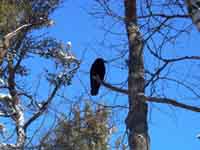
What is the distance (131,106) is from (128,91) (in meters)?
0.14

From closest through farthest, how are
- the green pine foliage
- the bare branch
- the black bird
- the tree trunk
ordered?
the bare branch → the tree trunk → the black bird → the green pine foliage

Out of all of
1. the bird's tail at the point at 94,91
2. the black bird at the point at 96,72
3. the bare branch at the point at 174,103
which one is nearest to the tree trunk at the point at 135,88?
the bare branch at the point at 174,103

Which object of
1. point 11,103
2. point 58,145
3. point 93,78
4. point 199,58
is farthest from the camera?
point 11,103

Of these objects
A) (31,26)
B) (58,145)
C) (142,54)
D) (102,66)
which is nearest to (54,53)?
(31,26)

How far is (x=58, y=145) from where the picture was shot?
23.4ft

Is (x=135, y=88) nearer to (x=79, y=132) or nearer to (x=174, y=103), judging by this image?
(x=174, y=103)

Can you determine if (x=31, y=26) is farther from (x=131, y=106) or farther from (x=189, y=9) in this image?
(x=189, y=9)

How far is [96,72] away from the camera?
5625 millimetres

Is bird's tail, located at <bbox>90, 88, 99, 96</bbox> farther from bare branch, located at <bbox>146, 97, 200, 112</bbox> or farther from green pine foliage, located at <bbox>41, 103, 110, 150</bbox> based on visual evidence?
bare branch, located at <bbox>146, 97, 200, 112</bbox>

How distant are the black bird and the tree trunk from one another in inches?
18.6

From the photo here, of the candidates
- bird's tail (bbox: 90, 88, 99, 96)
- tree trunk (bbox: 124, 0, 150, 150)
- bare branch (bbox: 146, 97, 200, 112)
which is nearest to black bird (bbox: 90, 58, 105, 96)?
bird's tail (bbox: 90, 88, 99, 96)

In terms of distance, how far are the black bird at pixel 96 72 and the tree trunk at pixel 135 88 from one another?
1.55ft

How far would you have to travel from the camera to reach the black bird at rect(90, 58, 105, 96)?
18.1 ft

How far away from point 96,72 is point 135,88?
36.1 inches
